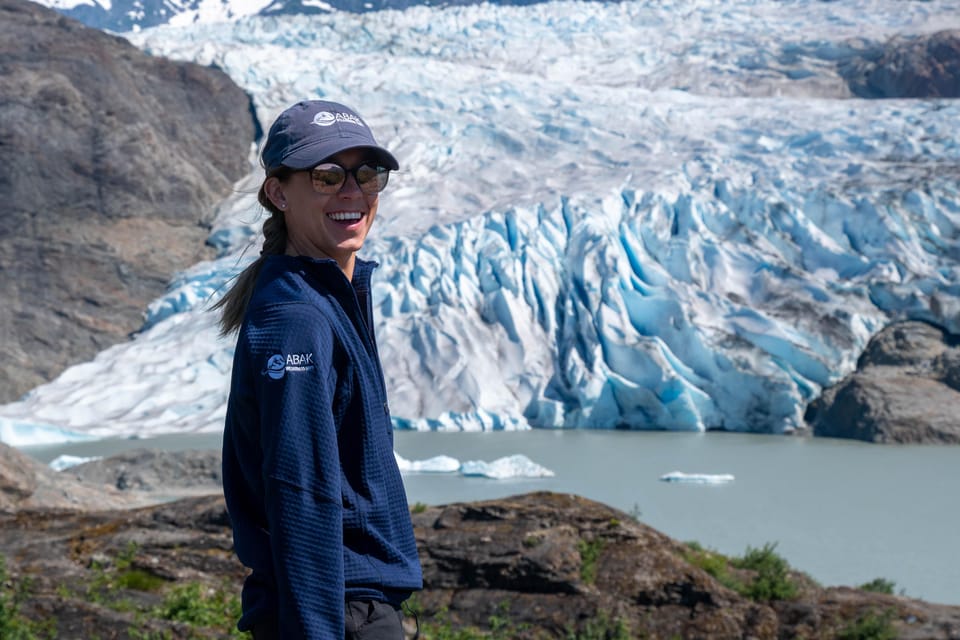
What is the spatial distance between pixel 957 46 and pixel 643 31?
9488 mm

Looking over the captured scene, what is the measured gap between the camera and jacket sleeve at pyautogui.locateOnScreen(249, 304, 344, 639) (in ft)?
4.30

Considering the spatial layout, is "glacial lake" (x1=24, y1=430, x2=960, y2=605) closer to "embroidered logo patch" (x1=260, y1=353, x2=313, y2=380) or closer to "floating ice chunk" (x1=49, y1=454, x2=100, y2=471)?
"floating ice chunk" (x1=49, y1=454, x2=100, y2=471)

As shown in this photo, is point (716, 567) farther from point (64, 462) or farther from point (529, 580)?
point (64, 462)

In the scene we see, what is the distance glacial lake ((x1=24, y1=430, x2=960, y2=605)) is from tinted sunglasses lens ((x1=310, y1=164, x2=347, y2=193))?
16.3ft

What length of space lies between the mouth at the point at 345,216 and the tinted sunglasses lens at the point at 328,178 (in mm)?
35

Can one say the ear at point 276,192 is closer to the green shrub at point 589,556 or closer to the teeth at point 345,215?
the teeth at point 345,215

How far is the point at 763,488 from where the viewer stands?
11.0 m

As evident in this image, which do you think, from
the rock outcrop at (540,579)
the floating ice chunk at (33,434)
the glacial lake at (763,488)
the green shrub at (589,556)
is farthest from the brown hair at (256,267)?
the floating ice chunk at (33,434)

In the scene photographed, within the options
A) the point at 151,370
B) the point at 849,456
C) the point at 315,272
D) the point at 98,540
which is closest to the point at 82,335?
the point at 151,370

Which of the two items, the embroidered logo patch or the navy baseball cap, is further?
the navy baseball cap

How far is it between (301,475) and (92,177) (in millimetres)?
25289

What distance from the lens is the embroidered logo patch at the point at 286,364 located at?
1353mm

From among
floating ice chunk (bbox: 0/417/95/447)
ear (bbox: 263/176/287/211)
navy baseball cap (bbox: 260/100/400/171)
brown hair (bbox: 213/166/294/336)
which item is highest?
navy baseball cap (bbox: 260/100/400/171)

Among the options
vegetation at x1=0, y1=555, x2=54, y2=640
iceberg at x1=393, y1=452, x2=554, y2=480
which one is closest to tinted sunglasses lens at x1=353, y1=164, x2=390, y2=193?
vegetation at x1=0, y1=555, x2=54, y2=640
